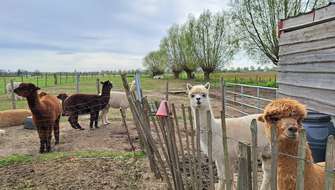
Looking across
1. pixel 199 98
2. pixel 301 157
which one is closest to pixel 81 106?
pixel 199 98

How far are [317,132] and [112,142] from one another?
5.49 m

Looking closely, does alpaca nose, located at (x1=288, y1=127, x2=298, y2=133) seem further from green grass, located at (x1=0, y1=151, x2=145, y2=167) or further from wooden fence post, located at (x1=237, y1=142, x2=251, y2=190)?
green grass, located at (x1=0, y1=151, x2=145, y2=167)

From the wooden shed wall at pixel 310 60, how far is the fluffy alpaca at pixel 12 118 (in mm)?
8874

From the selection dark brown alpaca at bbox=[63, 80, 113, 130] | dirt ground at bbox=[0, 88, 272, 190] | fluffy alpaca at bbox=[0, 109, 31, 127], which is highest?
dark brown alpaca at bbox=[63, 80, 113, 130]

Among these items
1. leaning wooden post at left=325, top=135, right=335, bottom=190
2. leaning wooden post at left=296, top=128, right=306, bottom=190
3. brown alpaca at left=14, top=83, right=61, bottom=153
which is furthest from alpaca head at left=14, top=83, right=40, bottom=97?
leaning wooden post at left=325, top=135, right=335, bottom=190

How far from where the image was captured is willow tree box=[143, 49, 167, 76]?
6367 centimetres

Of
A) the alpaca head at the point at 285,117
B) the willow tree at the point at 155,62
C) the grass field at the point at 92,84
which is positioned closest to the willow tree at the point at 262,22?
the grass field at the point at 92,84

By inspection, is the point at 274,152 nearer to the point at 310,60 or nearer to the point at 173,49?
the point at 310,60

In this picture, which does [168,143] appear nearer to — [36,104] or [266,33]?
[36,104]

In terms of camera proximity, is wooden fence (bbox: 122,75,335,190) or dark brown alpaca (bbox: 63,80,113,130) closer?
wooden fence (bbox: 122,75,335,190)

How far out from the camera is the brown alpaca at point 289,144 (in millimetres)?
2143

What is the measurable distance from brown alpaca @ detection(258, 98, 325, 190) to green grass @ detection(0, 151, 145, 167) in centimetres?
447

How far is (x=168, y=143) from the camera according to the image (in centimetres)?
405

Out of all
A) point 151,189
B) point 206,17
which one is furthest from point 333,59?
point 206,17
